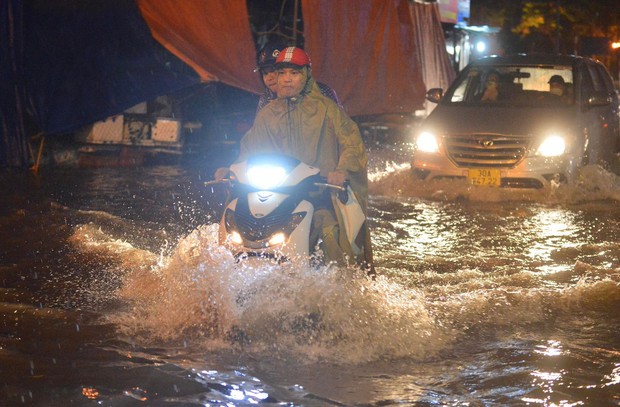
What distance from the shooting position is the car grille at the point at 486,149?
12.2 metres

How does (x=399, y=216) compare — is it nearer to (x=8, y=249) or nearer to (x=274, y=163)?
(x=8, y=249)

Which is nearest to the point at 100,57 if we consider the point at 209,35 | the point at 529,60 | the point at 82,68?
the point at 82,68

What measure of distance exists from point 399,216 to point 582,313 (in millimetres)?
4663

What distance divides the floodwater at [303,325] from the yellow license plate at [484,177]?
2.75m

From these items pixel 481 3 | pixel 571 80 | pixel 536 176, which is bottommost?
pixel 536 176

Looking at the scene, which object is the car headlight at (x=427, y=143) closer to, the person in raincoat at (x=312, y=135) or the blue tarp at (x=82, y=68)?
the blue tarp at (x=82, y=68)

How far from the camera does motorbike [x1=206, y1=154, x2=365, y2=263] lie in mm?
5766

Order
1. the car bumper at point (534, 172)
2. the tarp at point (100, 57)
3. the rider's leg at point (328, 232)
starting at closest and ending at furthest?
the rider's leg at point (328, 232) < the car bumper at point (534, 172) < the tarp at point (100, 57)

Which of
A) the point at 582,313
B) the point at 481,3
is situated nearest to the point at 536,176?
the point at 582,313

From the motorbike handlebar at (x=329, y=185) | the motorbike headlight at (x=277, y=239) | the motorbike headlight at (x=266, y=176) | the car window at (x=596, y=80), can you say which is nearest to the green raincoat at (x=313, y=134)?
the motorbike handlebar at (x=329, y=185)

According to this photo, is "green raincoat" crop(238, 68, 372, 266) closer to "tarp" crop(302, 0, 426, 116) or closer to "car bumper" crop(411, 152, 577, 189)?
"car bumper" crop(411, 152, 577, 189)

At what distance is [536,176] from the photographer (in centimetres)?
1212

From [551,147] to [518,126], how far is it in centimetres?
48

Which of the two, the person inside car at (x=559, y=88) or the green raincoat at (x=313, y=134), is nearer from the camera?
the green raincoat at (x=313, y=134)
